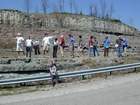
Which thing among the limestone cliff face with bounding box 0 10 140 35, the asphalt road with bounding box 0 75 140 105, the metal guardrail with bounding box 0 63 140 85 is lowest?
the asphalt road with bounding box 0 75 140 105

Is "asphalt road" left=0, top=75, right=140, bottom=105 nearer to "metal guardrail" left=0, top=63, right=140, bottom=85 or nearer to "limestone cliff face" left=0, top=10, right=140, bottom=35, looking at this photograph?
"metal guardrail" left=0, top=63, right=140, bottom=85

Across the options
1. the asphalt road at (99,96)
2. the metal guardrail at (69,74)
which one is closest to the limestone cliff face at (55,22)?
the metal guardrail at (69,74)

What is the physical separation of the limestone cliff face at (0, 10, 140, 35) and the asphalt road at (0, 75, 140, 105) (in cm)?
4118

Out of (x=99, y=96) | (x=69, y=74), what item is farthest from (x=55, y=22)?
(x=99, y=96)

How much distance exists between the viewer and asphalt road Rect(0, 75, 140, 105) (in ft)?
25.3

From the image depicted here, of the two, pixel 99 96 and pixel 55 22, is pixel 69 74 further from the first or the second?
pixel 55 22

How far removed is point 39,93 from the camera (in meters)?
9.59

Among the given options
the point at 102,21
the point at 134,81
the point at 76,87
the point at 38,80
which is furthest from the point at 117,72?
the point at 102,21

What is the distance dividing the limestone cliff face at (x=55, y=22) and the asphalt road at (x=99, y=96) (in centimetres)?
4118

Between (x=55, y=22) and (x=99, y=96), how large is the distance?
5193 centimetres

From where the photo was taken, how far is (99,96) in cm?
839

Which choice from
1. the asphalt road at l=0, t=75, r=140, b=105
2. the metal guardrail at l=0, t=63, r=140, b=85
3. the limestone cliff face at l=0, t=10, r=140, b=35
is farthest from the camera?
the limestone cliff face at l=0, t=10, r=140, b=35

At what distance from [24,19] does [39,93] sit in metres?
43.4

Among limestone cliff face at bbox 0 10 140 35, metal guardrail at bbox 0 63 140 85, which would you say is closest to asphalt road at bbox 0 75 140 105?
metal guardrail at bbox 0 63 140 85
